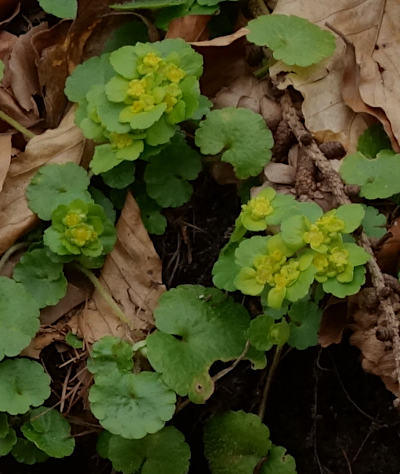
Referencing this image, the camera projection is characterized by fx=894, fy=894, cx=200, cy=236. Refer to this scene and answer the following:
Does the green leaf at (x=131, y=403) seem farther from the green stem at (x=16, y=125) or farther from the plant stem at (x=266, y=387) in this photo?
the green stem at (x=16, y=125)

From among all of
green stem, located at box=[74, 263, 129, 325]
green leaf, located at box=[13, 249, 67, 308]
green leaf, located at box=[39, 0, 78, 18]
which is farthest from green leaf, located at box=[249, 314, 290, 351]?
green leaf, located at box=[39, 0, 78, 18]

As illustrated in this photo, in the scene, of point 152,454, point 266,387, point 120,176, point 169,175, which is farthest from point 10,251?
point 266,387

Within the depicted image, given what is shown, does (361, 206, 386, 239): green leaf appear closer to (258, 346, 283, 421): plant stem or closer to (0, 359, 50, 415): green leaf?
(258, 346, 283, 421): plant stem

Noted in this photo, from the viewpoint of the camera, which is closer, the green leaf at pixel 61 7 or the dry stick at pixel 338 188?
the dry stick at pixel 338 188

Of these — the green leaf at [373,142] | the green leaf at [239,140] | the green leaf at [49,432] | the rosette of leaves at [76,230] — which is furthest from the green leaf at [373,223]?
the green leaf at [49,432]

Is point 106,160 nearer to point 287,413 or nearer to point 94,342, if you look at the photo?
point 94,342

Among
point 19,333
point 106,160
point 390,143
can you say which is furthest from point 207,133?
point 19,333
